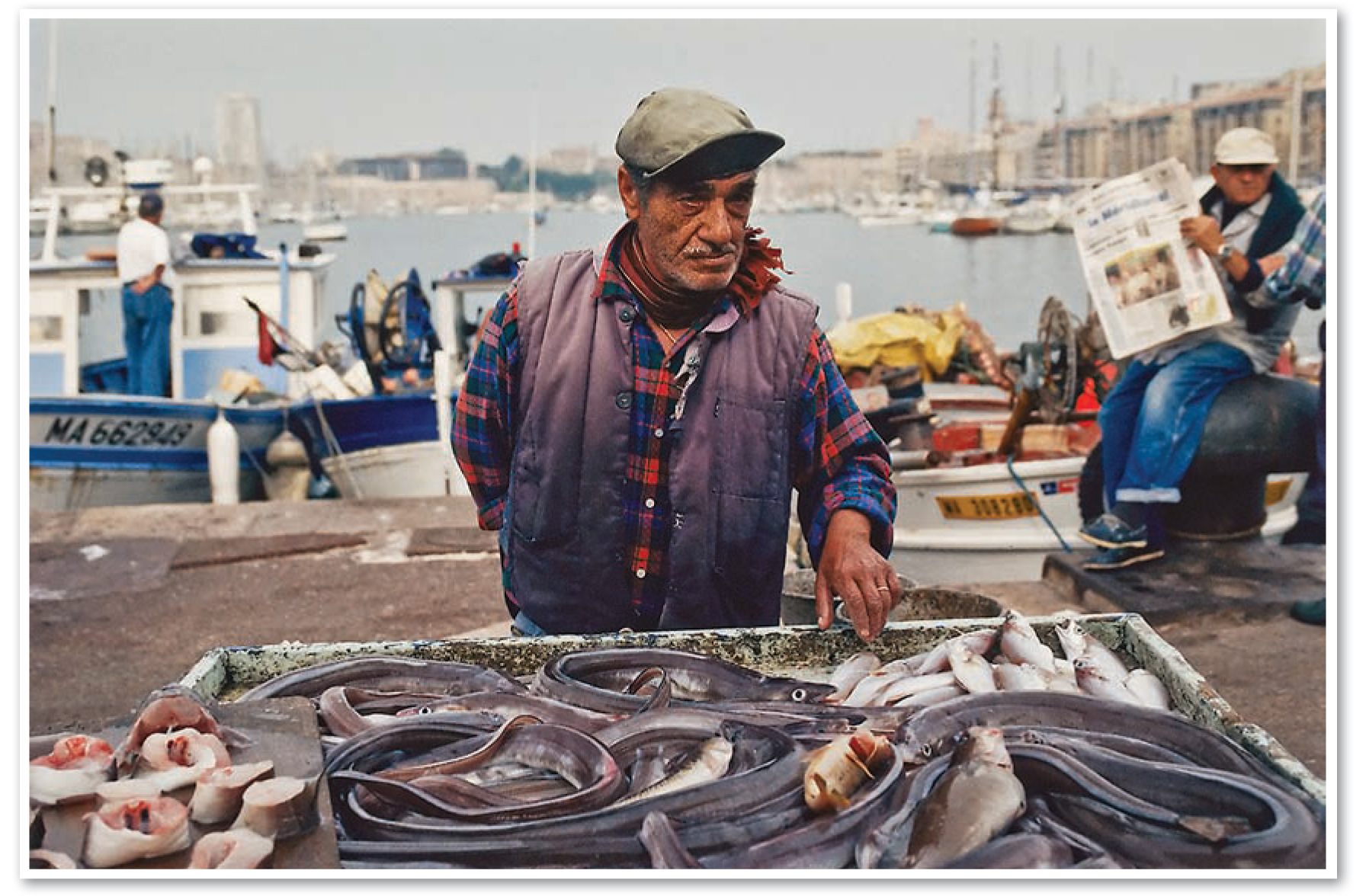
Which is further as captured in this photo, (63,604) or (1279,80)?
(63,604)

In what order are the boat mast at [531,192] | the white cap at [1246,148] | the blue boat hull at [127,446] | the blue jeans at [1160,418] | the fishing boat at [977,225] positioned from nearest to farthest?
1. the white cap at [1246,148]
2. the blue jeans at [1160,418]
3. the boat mast at [531,192]
4. the blue boat hull at [127,446]
5. the fishing boat at [977,225]

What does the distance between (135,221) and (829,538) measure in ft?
40.0

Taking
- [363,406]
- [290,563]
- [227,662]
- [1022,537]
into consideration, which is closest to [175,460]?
[363,406]

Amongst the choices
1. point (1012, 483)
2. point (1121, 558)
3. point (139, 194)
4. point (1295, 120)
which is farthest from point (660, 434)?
point (139, 194)

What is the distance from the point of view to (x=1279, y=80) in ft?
16.6

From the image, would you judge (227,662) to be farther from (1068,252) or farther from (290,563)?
(1068,252)

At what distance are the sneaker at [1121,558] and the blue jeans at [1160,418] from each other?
0.27m

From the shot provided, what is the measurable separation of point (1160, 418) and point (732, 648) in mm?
4786

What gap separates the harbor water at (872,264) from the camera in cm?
2736

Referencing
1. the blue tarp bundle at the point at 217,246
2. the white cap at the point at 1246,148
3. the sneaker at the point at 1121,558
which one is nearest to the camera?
the white cap at the point at 1246,148

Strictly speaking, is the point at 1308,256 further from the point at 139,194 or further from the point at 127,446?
the point at 139,194

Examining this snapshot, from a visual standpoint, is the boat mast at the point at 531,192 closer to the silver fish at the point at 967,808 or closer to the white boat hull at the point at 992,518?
the white boat hull at the point at 992,518

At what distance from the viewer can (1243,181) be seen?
7074mm

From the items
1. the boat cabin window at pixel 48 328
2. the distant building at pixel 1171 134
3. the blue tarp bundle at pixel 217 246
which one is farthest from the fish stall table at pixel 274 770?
the blue tarp bundle at pixel 217 246
